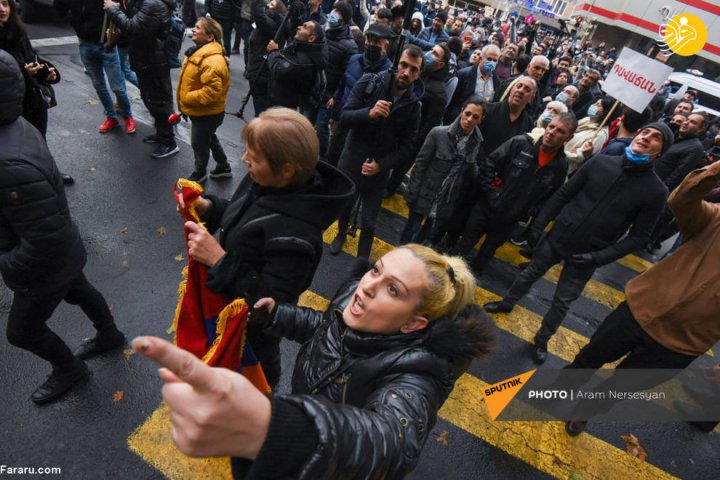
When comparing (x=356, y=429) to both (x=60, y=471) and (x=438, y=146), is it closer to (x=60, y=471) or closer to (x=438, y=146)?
(x=60, y=471)

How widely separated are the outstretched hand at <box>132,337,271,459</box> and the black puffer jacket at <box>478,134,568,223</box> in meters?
3.90

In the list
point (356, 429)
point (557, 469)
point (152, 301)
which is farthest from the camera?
point (152, 301)

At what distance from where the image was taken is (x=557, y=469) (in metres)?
2.99

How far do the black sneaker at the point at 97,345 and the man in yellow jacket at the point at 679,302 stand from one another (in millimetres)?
3658

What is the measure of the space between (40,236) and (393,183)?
4.64 meters

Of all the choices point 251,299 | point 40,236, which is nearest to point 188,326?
point 251,299

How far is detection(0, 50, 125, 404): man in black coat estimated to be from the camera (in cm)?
187

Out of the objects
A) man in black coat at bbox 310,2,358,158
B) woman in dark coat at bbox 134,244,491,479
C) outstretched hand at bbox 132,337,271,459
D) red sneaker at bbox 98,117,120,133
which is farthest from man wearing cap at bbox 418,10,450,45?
outstretched hand at bbox 132,337,271,459

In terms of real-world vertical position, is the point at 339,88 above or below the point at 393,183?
above

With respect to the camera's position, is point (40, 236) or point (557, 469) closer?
point (40, 236)

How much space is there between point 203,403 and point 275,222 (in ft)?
4.22

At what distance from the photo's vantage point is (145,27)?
4.38 metres

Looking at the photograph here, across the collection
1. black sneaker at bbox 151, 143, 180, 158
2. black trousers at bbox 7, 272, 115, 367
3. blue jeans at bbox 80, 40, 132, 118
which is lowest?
black sneaker at bbox 151, 143, 180, 158

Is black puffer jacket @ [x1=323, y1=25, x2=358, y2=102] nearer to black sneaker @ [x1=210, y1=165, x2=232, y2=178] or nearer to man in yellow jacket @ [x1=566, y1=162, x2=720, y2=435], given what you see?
black sneaker @ [x1=210, y1=165, x2=232, y2=178]
